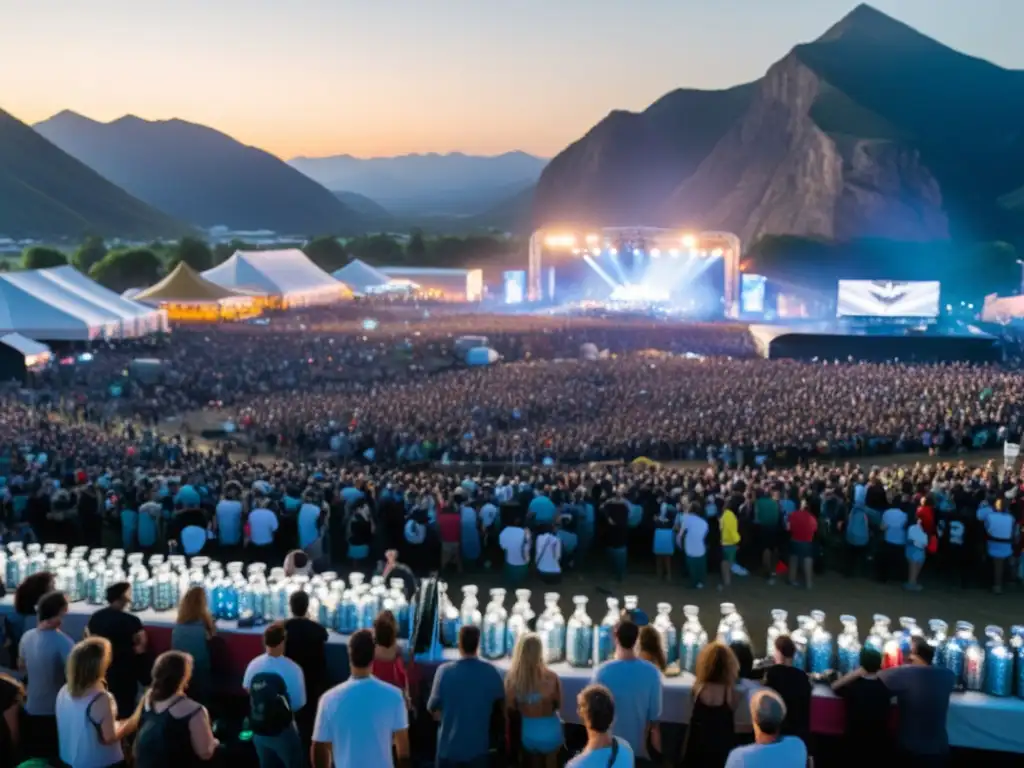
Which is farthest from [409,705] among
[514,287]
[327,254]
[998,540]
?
[327,254]

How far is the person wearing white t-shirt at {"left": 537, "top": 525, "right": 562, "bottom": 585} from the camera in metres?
9.45

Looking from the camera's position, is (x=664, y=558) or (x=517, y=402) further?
(x=517, y=402)

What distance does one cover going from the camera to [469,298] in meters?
64.8

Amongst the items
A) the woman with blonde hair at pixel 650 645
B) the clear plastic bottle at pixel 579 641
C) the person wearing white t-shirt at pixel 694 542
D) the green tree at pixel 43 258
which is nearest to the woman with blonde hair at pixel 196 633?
the clear plastic bottle at pixel 579 641

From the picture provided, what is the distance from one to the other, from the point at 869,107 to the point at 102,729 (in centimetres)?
10691

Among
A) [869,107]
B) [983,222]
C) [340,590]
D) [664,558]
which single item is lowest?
[664,558]

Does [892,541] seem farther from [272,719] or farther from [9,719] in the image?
[9,719]

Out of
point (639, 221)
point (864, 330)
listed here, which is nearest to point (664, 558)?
point (864, 330)

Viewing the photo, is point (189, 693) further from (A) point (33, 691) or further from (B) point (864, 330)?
(B) point (864, 330)

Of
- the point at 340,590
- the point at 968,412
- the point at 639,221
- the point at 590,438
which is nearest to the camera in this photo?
the point at 340,590

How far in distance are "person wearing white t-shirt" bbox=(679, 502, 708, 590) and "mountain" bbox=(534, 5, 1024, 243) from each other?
76.3 metres

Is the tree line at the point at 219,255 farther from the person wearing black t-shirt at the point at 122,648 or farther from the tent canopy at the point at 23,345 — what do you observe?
the person wearing black t-shirt at the point at 122,648

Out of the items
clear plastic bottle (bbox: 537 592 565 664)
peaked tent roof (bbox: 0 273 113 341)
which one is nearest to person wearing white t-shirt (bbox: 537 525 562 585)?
clear plastic bottle (bbox: 537 592 565 664)

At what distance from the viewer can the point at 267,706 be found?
4.48 m
